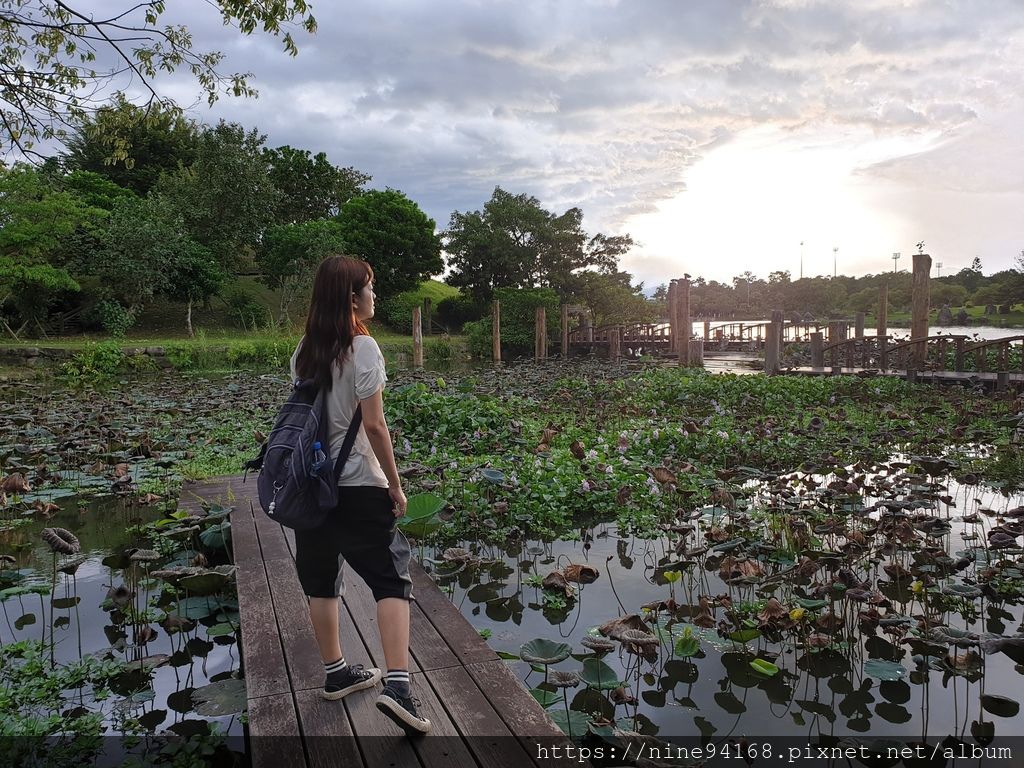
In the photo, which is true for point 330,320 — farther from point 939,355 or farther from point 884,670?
point 939,355

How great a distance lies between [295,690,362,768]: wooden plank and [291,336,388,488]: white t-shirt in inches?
30.9

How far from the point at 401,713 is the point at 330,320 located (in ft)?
4.12

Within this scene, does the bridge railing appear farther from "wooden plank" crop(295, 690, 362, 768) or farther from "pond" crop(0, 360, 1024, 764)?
"wooden plank" crop(295, 690, 362, 768)

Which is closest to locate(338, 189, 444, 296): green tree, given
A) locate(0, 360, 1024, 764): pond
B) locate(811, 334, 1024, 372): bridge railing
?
locate(811, 334, 1024, 372): bridge railing

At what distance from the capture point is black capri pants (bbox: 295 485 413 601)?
2.27 meters

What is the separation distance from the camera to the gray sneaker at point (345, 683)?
2.39 m

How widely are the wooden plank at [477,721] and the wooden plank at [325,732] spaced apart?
33 centimetres

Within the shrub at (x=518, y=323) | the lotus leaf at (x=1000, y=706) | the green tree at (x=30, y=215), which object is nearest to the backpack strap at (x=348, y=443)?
the lotus leaf at (x=1000, y=706)

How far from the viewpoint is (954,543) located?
17.1 feet

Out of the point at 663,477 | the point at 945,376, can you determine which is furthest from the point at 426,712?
the point at 945,376

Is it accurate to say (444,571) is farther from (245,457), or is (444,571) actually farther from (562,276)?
(562,276)

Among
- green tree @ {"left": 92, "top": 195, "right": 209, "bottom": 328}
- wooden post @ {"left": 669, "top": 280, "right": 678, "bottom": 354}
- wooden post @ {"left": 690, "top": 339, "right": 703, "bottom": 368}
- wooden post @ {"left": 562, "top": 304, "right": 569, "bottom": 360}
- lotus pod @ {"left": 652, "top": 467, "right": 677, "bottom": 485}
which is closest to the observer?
lotus pod @ {"left": 652, "top": 467, "right": 677, "bottom": 485}

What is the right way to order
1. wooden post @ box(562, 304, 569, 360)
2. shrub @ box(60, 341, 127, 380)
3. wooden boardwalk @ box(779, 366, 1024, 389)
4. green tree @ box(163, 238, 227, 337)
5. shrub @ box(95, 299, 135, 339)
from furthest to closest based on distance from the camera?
1. wooden post @ box(562, 304, 569, 360)
2. green tree @ box(163, 238, 227, 337)
3. shrub @ box(95, 299, 135, 339)
4. shrub @ box(60, 341, 127, 380)
5. wooden boardwalk @ box(779, 366, 1024, 389)

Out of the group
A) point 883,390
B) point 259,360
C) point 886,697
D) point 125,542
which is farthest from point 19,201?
point 886,697
